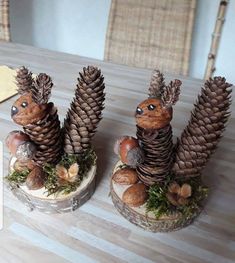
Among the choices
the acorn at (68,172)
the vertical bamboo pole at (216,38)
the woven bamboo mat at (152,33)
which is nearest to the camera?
the acorn at (68,172)

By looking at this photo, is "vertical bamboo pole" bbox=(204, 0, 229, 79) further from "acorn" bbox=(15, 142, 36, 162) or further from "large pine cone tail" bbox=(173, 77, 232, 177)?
"acorn" bbox=(15, 142, 36, 162)

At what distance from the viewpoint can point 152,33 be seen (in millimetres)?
→ 1422

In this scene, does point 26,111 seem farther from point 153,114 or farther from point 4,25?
point 4,25

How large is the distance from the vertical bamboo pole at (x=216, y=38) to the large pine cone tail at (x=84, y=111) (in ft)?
3.79

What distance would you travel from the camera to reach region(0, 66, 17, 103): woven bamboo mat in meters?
0.96

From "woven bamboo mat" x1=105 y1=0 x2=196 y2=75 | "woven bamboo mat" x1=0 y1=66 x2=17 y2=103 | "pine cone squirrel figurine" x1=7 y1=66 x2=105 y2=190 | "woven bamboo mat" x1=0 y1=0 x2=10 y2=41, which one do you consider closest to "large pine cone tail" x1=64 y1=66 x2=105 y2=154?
"pine cone squirrel figurine" x1=7 y1=66 x2=105 y2=190

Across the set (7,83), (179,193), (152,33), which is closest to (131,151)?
(179,193)

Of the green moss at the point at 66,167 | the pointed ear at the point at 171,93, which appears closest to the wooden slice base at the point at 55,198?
the green moss at the point at 66,167

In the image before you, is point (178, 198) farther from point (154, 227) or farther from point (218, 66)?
point (218, 66)

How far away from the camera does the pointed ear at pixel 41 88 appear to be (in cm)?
47

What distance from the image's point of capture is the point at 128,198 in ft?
1.74

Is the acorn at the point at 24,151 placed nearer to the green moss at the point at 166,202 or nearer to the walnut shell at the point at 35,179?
the walnut shell at the point at 35,179

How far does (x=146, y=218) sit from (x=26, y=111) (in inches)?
10.6

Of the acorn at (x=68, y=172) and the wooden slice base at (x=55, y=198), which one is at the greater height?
the acorn at (x=68, y=172)
